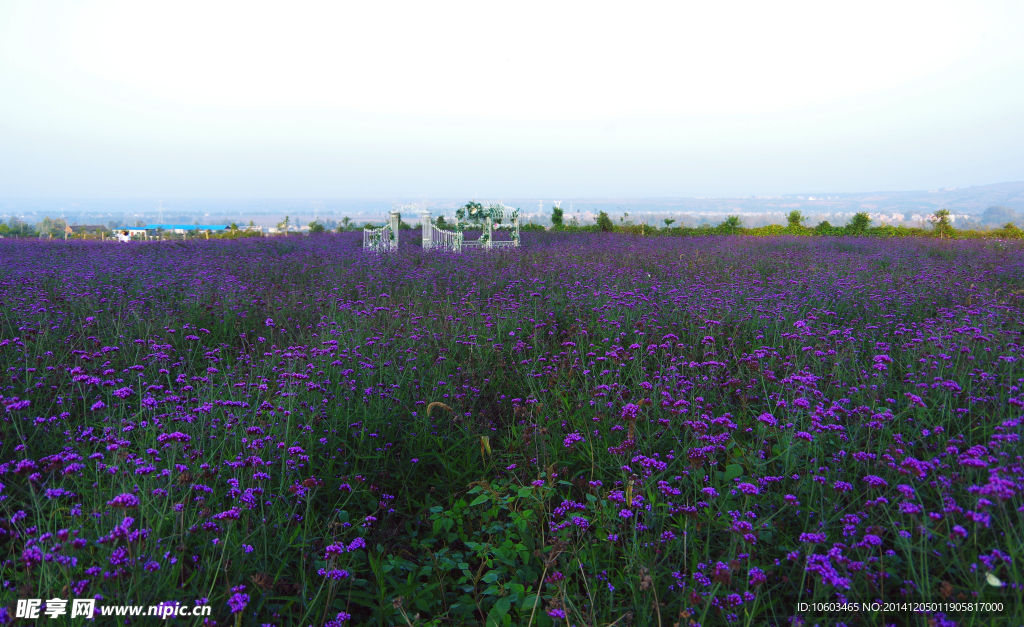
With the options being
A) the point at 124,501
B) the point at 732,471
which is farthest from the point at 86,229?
the point at 732,471

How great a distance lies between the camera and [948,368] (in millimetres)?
2941

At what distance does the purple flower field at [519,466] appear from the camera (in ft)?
5.05

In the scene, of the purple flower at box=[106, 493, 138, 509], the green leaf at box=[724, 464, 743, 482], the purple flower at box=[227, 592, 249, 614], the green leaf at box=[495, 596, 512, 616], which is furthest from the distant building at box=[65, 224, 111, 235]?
the green leaf at box=[724, 464, 743, 482]

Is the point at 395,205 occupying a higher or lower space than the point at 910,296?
higher

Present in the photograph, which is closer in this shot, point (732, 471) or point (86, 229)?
point (732, 471)

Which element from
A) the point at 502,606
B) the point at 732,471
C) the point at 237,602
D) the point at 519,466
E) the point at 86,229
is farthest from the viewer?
the point at 86,229

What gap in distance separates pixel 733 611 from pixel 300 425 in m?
2.05

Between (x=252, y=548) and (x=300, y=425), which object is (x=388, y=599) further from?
(x=300, y=425)

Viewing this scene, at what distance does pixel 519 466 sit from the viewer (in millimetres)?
2654

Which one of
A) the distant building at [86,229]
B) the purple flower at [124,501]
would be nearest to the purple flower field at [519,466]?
the purple flower at [124,501]

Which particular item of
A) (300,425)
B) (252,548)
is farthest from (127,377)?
(252,548)

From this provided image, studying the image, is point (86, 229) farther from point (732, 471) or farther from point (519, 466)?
point (732, 471)

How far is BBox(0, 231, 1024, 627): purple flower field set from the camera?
1538 millimetres

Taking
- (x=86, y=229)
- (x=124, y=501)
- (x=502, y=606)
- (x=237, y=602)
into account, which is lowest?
(x=502, y=606)
